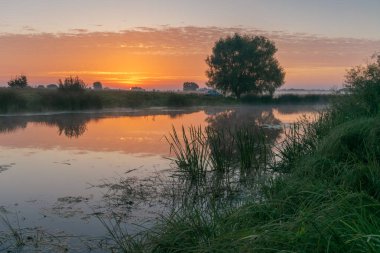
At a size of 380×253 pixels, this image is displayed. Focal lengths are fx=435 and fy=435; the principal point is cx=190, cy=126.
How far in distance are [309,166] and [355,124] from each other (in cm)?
194

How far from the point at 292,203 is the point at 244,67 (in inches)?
1971

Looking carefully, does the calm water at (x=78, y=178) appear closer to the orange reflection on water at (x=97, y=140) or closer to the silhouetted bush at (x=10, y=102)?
the orange reflection on water at (x=97, y=140)

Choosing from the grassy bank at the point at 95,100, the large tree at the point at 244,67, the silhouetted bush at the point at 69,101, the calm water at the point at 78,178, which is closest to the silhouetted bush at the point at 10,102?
the grassy bank at the point at 95,100

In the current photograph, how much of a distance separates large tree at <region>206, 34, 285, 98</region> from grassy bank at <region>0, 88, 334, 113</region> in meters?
1.73

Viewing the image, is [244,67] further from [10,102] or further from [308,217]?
[308,217]

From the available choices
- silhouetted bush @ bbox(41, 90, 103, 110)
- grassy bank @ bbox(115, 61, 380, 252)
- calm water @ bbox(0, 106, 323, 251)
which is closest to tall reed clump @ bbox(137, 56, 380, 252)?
grassy bank @ bbox(115, 61, 380, 252)

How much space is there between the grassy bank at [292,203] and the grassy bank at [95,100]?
15804 mm

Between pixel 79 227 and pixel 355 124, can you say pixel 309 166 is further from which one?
pixel 79 227

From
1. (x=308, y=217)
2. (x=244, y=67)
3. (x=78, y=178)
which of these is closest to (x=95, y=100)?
(x=244, y=67)

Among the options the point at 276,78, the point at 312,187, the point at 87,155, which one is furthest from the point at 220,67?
the point at 312,187

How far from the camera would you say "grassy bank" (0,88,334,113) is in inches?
1270

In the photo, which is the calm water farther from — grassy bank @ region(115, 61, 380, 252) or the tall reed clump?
the tall reed clump

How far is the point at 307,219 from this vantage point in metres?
3.40

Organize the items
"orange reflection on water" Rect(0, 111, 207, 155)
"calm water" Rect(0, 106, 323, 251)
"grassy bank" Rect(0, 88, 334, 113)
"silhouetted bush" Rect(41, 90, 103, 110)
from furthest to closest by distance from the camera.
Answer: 1. "silhouetted bush" Rect(41, 90, 103, 110)
2. "grassy bank" Rect(0, 88, 334, 113)
3. "orange reflection on water" Rect(0, 111, 207, 155)
4. "calm water" Rect(0, 106, 323, 251)
